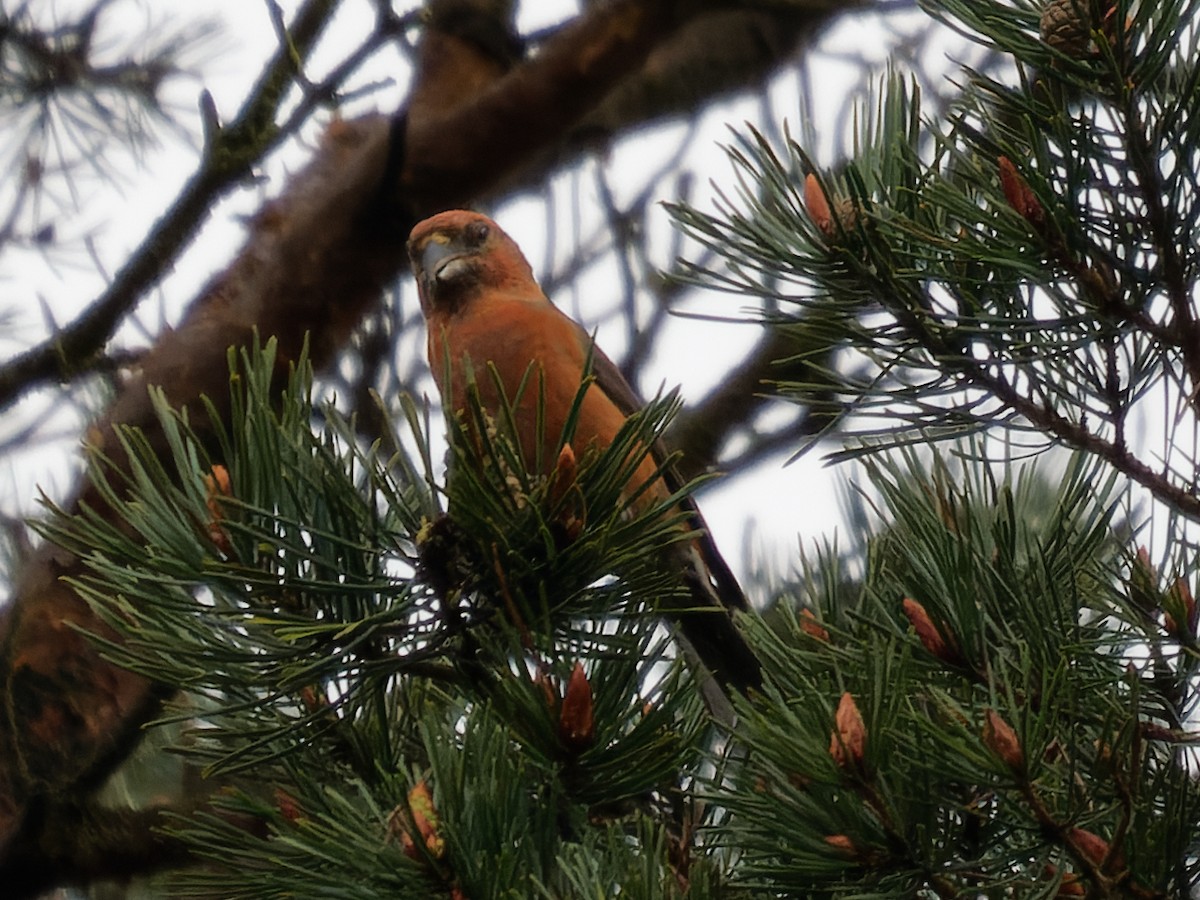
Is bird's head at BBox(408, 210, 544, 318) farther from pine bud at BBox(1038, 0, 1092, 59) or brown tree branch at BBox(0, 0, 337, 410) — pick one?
pine bud at BBox(1038, 0, 1092, 59)

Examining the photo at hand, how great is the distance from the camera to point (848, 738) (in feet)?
4.17

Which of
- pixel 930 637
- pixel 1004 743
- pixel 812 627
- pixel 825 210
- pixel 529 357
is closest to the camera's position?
pixel 1004 743

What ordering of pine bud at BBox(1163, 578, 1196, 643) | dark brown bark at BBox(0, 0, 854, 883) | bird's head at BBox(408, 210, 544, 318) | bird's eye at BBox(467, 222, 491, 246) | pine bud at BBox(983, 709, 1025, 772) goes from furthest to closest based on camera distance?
bird's eye at BBox(467, 222, 491, 246)
bird's head at BBox(408, 210, 544, 318)
dark brown bark at BBox(0, 0, 854, 883)
pine bud at BBox(1163, 578, 1196, 643)
pine bud at BBox(983, 709, 1025, 772)

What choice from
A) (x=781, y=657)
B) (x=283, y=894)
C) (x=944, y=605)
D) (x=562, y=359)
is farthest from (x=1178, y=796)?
(x=562, y=359)

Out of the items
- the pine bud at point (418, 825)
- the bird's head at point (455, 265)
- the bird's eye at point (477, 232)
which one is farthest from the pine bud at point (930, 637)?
the bird's eye at point (477, 232)

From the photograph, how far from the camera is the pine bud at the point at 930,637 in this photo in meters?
1.45

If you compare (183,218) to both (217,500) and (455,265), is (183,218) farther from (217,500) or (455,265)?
(217,500)

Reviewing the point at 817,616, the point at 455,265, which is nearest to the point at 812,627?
the point at 817,616

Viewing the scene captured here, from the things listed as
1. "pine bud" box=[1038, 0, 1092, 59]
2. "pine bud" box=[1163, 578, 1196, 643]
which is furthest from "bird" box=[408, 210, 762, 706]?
"pine bud" box=[1038, 0, 1092, 59]

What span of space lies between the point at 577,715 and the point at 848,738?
0.83ft

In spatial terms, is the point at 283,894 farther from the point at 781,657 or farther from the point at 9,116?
the point at 9,116

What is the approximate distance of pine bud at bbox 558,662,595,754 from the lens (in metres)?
1.33

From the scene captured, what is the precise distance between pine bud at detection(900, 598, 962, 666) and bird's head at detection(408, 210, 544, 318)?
192cm

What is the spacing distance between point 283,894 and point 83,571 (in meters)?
1.51
